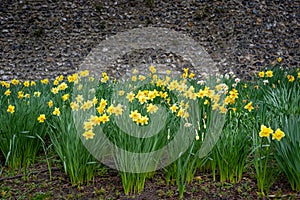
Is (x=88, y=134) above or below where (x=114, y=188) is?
above

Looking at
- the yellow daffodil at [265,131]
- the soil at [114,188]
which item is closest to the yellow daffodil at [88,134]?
the soil at [114,188]

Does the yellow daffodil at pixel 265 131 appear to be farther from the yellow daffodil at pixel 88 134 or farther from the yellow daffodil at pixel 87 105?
the yellow daffodil at pixel 87 105

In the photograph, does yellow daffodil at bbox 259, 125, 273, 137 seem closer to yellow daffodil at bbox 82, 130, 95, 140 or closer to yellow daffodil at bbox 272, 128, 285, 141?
yellow daffodil at bbox 272, 128, 285, 141

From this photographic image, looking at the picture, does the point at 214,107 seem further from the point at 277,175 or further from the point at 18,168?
the point at 18,168

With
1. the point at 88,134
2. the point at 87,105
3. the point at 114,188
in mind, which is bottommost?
the point at 114,188

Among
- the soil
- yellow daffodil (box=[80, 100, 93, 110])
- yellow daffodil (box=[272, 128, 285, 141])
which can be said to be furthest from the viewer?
yellow daffodil (box=[80, 100, 93, 110])

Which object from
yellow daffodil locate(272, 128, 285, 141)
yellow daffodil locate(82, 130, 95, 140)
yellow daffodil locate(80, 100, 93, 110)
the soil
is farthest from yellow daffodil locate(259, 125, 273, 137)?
yellow daffodil locate(80, 100, 93, 110)

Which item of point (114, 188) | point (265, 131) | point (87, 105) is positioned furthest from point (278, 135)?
point (87, 105)

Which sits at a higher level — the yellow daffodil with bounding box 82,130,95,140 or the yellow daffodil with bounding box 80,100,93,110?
the yellow daffodil with bounding box 80,100,93,110

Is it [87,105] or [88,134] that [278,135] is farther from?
[87,105]

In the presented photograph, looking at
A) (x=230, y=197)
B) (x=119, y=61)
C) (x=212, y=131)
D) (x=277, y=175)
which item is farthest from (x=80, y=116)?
(x=119, y=61)

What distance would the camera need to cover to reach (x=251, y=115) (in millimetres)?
2732

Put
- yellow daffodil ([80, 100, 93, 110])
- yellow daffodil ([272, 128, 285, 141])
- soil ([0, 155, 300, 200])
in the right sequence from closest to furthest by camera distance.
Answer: yellow daffodil ([272, 128, 285, 141]) < soil ([0, 155, 300, 200]) < yellow daffodil ([80, 100, 93, 110])

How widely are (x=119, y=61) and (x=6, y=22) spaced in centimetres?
294
